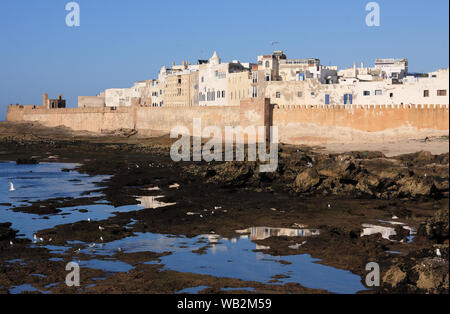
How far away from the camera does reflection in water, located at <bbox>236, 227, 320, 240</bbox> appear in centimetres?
1775

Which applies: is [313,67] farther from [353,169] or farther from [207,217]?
[207,217]

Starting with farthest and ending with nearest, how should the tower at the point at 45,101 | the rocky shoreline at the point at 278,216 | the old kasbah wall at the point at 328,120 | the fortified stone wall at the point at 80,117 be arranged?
1. the tower at the point at 45,101
2. the fortified stone wall at the point at 80,117
3. the old kasbah wall at the point at 328,120
4. the rocky shoreline at the point at 278,216

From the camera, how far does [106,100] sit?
112m

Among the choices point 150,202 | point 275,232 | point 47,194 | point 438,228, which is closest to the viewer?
point 438,228

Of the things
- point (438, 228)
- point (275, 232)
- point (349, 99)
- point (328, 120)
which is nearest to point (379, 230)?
point (438, 228)

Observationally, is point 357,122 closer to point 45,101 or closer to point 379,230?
point 379,230

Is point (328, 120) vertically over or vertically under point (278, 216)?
over

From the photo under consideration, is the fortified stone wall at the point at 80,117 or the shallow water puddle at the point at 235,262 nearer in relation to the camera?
the shallow water puddle at the point at 235,262

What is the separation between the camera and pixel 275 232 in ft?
60.1

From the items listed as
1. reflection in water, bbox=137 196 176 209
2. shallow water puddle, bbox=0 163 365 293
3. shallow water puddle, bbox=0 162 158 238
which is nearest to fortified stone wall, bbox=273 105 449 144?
shallow water puddle, bbox=0 162 158 238

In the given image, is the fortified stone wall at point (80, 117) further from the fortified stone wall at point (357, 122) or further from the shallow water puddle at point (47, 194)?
the shallow water puddle at point (47, 194)

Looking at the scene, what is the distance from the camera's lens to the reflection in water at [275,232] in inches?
699

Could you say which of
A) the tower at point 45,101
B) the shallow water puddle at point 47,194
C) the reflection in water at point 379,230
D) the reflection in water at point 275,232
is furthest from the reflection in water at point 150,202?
the tower at point 45,101

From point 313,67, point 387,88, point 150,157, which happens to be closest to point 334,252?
point 150,157
